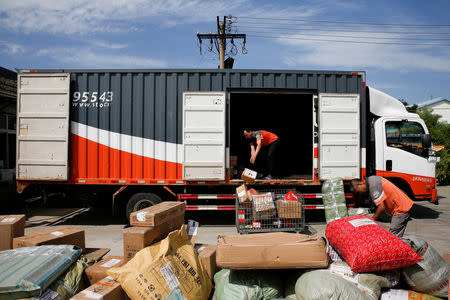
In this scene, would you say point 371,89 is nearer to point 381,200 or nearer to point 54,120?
point 381,200

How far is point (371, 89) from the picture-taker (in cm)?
731

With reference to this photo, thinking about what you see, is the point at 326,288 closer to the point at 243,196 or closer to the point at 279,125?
the point at 243,196

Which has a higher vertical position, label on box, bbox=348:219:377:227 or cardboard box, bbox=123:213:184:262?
label on box, bbox=348:219:377:227

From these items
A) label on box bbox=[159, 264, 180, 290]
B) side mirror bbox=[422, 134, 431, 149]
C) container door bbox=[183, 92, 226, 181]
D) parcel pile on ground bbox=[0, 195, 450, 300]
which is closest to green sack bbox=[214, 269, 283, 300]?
parcel pile on ground bbox=[0, 195, 450, 300]

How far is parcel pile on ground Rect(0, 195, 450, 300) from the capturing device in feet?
9.55

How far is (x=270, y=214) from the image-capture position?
18.0ft

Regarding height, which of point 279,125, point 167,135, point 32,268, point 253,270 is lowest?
point 253,270

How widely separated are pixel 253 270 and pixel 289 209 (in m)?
2.42

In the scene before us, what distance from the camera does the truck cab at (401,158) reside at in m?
7.07

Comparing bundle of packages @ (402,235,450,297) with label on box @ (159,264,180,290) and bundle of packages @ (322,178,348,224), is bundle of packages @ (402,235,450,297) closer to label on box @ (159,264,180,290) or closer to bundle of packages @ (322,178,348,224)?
bundle of packages @ (322,178,348,224)

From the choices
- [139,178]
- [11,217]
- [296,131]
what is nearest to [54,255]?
[11,217]

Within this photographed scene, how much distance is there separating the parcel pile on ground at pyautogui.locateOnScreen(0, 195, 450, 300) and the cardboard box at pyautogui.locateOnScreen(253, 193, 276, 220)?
188 cm

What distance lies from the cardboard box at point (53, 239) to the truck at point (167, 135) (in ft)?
8.91

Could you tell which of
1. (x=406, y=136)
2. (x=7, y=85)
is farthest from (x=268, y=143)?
(x=7, y=85)
